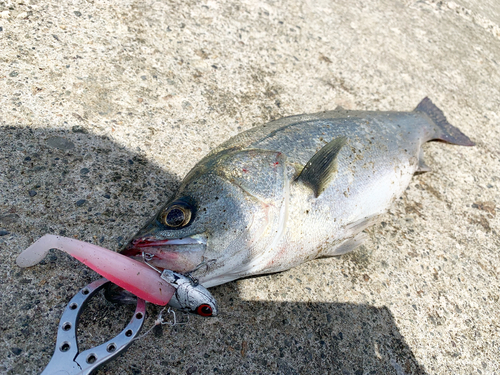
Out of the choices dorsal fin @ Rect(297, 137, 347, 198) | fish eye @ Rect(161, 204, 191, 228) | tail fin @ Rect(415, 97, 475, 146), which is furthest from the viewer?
tail fin @ Rect(415, 97, 475, 146)

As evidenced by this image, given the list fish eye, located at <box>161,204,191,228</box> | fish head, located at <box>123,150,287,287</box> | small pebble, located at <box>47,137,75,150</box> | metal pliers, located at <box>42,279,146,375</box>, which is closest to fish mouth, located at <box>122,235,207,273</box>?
fish head, located at <box>123,150,287,287</box>

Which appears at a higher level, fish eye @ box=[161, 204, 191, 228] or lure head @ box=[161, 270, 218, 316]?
fish eye @ box=[161, 204, 191, 228]

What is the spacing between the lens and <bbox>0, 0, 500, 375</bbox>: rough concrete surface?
6.46 feet

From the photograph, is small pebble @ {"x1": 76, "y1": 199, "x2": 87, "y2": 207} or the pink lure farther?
small pebble @ {"x1": 76, "y1": 199, "x2": 87, "y2": 207}

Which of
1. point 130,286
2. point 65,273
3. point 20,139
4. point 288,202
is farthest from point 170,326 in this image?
point 20,139

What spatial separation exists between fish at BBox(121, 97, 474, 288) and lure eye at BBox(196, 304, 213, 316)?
0.13 meters

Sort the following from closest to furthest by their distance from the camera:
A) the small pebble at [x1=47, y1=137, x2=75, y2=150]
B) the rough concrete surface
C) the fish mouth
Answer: the fish mouth, the rough concrete surface, the small pebble at [x1=47, y1=137, x2=75, y2=150]

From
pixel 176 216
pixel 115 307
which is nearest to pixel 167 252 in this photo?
pixel 176 216

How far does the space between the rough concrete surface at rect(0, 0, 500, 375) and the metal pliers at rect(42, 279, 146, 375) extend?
0.10 meters

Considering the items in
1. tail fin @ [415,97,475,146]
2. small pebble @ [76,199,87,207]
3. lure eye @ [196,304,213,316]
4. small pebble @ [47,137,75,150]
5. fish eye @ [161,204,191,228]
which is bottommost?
small pebble @ [76,199,87,207]

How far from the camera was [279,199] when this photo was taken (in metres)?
2.04

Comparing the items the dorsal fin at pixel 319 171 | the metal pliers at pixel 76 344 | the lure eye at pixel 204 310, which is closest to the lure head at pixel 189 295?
the lure eye at pixel 204 310

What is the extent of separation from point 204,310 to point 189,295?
12 cm

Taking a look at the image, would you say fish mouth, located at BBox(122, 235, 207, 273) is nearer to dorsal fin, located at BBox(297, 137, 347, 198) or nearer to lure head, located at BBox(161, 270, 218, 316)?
lure head, located at BBox(161, 270, 218, 316)
